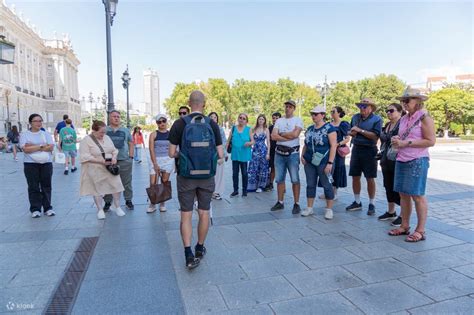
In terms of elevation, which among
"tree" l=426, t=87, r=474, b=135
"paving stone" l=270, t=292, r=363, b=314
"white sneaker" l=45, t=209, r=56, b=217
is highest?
"tree" l=426, t=87, r=474, b=135

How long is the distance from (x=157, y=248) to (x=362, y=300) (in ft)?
→ 7.77

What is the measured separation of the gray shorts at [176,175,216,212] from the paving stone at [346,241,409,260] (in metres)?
1.84

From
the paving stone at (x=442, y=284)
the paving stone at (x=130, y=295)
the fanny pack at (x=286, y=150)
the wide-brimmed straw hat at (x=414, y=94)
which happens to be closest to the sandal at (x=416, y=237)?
the paving stone at (x=442, y=284)

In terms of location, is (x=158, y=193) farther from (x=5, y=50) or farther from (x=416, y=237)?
(x=5, y=50)

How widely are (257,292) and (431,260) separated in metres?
2.03

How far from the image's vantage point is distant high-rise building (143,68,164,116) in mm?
134625

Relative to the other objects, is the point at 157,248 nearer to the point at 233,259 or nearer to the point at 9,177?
the point at 233,259

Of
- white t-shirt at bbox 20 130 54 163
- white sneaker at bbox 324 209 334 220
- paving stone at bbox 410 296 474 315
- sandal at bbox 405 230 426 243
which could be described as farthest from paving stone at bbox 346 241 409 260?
white t-shirt at bbox 20 130 54 163

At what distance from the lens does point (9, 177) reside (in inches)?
395

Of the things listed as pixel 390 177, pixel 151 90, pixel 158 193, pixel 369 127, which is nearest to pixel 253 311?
pixel 158 193

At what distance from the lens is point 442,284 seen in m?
3.03

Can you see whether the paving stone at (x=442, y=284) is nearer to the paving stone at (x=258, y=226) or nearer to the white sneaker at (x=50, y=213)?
the paving stone at (x=258, y=226)

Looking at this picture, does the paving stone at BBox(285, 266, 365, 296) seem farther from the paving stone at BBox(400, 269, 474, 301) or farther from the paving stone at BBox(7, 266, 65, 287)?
the paving stone at BBox(7, 266, 65, 287)

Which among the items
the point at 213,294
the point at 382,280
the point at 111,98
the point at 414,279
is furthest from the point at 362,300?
the point at 111,98
